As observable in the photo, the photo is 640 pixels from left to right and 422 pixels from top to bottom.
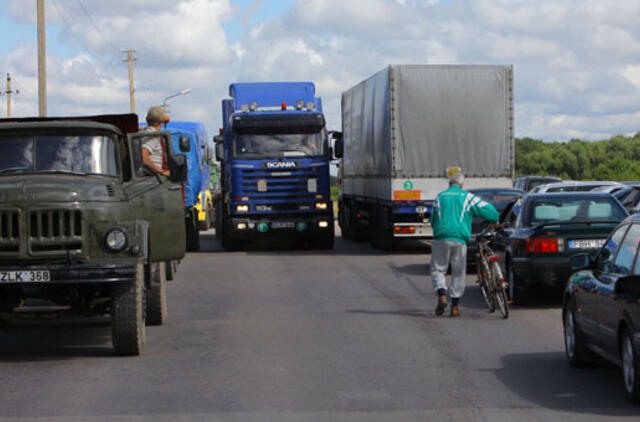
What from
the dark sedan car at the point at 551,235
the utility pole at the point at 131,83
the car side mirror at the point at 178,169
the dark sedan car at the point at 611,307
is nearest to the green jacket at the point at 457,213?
the dark sedan car at the point at 551,235

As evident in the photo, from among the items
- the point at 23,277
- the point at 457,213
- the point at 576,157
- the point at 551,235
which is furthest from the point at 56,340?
the point at 576,157

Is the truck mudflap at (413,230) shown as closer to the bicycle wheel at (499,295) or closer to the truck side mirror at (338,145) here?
the truck side mirror at (338,145)

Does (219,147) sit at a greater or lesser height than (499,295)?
greater

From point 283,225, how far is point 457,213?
14.2m

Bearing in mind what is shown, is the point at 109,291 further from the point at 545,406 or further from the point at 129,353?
the point at 545,406

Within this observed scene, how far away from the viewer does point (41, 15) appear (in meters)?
32.2

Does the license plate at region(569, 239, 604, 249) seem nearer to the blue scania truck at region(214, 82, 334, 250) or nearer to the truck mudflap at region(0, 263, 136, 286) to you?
the truck mudflap at region(0, 263, 136, 286)

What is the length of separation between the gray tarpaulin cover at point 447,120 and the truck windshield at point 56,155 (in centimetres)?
1410

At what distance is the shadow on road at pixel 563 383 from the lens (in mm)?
7898

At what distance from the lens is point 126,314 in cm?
1036

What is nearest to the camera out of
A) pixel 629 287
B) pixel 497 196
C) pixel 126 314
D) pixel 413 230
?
pixel 629 287

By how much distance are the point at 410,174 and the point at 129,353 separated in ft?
50.4

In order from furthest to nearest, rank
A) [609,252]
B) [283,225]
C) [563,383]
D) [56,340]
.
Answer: [283,225] → [56,340] → [609,252] → [563,383]

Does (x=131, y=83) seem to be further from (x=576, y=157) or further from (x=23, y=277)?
(x=576, y=157)
